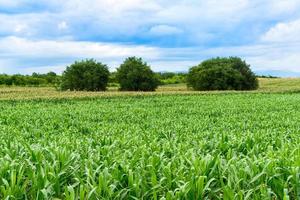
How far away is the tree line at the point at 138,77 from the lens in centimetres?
6750

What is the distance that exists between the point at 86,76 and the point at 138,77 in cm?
721

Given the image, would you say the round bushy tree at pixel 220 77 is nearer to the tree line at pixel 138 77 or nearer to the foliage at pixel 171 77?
the tree line at pixel 138 77

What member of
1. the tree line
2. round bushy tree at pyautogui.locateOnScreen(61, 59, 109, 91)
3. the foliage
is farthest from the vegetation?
the foliage

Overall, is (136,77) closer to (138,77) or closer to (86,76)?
(138,77)

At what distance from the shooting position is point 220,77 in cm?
7356

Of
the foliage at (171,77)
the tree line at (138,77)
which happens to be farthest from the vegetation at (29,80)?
the foliage at (171,77)

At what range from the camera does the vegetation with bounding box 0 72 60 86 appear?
8025 cm

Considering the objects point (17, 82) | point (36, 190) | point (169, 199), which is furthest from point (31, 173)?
point (17, 82)

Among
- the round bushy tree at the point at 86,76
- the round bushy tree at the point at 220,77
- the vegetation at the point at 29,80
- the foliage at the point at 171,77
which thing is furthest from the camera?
the foliage at the point at 171,77

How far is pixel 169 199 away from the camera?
15.2 feet

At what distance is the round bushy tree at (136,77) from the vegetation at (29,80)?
58.4ft

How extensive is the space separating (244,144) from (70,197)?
572 centimetres

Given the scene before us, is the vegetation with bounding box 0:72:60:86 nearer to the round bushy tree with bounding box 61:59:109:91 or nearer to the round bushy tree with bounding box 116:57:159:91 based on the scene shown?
the round bushy tree with bounding box 61:59:109:91

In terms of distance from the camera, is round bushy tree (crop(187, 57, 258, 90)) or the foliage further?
the foliage
